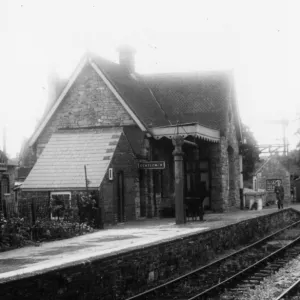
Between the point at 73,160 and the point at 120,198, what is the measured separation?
2318 millimetres

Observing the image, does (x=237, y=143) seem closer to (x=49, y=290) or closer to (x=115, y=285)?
(x=115, y=285)

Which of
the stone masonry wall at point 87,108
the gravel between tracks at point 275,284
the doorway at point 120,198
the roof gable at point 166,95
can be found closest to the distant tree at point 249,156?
the roof gable at point 166,95

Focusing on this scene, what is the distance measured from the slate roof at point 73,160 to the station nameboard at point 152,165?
1.42 meters

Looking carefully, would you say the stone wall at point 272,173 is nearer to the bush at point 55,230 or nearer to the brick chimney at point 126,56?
the brick chimney at point 126,56

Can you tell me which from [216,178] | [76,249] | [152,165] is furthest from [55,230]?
[216,178]

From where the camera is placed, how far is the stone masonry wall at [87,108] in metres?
25.4

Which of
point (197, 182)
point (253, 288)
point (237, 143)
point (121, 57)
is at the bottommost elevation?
point (253, 288)

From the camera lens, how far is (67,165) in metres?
22.9

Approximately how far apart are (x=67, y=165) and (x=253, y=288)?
39.2 feet

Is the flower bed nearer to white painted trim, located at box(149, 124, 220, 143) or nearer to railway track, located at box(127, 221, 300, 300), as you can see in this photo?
railway track, located at box(127, 221, 300, 300)

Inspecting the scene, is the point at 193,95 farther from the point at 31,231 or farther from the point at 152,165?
the point at 31,231

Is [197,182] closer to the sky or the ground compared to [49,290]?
closer to the sky

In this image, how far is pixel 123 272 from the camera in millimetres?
11445

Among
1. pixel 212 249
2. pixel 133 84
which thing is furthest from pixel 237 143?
pixel 212 249
